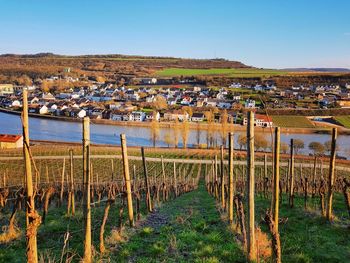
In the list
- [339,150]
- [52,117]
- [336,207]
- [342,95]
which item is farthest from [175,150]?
[342,95]

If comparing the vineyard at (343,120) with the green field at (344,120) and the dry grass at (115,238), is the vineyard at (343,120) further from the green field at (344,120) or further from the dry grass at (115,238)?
the dry grass at (115,238)

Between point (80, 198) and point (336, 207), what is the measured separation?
10.3 metres

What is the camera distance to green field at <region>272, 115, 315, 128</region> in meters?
73.9

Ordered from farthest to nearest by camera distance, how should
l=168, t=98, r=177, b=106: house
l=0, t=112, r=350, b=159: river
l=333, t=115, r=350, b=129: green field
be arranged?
1. l=168, t=98, r=177, b=106: house
2. l=333, t=115, r=350, b=129: green field
3. l=0, t=112, r=350, b=159: river

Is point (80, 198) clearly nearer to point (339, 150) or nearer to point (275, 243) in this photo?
point (275, 243)

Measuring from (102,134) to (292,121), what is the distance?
3932 cm

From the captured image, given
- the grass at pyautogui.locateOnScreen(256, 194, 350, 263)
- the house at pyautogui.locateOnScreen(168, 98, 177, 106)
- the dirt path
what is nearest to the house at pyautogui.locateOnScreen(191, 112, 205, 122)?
the house at pyautogui.locateOnScreen(168, 98, 177, 106)

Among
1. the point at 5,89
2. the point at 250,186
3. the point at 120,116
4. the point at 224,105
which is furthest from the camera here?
the point at 5,89

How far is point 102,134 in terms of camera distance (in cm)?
6372

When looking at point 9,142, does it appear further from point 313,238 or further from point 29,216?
point 29,216

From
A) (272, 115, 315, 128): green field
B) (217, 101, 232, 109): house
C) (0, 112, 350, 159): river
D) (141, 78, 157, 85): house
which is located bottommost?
(0, 112, 350, 159): river

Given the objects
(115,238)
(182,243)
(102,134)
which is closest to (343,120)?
(102,134)

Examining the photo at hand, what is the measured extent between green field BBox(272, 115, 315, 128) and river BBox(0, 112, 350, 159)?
5.40 m

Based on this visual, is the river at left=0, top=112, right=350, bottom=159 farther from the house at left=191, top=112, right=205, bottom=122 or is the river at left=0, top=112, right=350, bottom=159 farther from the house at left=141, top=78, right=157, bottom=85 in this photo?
the house at left=141, top=78, right=157, bottom=85
